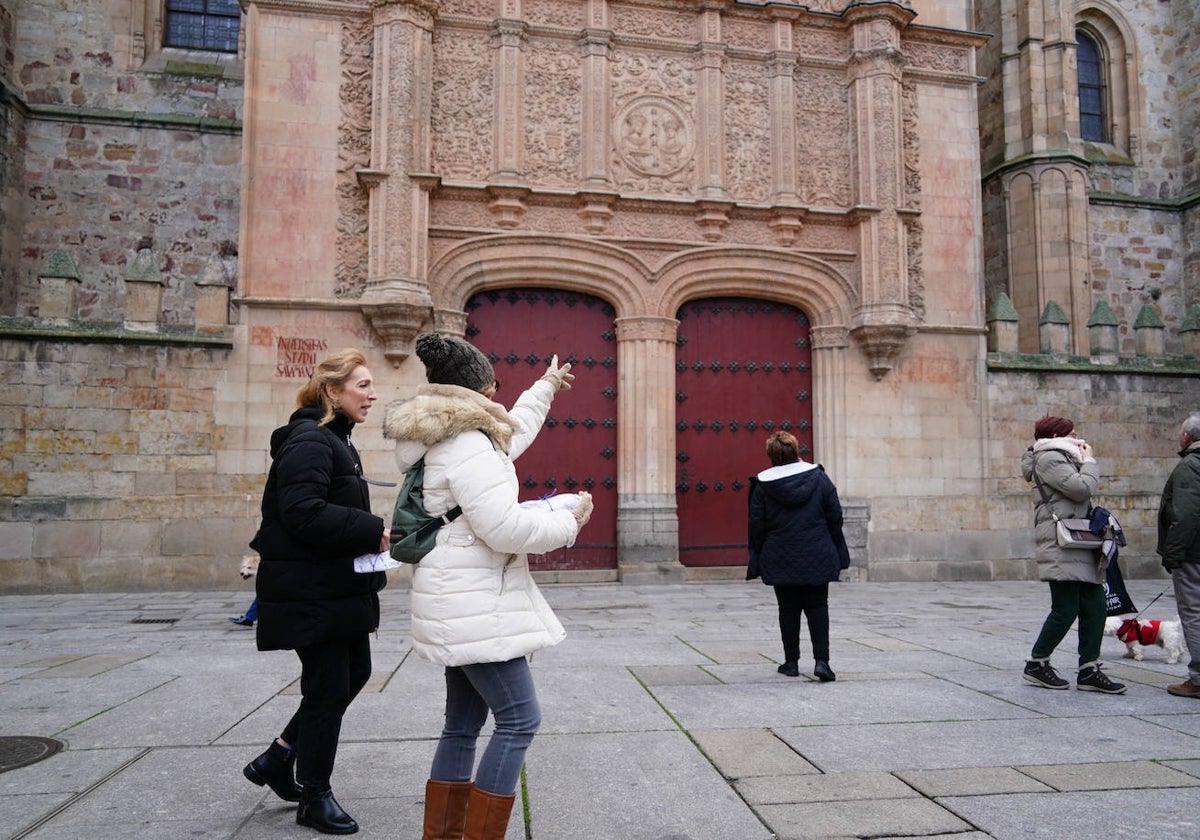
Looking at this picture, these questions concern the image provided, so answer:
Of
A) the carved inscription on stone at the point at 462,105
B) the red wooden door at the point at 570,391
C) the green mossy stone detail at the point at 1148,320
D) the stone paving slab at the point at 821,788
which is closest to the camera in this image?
the stone paving slab at the point at 821,788

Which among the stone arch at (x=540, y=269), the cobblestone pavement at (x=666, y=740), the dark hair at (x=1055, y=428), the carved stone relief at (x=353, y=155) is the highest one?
the carved stone relief at (x=353, y=155)

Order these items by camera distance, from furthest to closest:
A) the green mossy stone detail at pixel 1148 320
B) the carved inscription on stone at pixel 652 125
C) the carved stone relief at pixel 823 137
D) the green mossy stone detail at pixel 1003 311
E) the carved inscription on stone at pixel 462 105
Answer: the green mossy stone detail at pixel 1148 320 < the green mossy stone detail at pixel 1003 311 < the carved stone relief at pixel 823 137 < the carved inscription on stone at pixel 652 125 < the carved inscription on stone at pixel 462 105

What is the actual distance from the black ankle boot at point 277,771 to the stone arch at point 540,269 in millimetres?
8244

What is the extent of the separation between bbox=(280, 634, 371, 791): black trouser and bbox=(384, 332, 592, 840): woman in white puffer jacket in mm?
542

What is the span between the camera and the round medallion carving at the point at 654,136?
11.7 m

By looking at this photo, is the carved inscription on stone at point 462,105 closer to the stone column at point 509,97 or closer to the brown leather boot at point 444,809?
the stone column at point 509,97

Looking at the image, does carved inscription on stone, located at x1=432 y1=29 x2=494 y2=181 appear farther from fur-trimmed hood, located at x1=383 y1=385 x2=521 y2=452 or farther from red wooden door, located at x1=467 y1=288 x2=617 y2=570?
fur-trimmed hood, located at x1=383 y1=385 x2=521 y2=452

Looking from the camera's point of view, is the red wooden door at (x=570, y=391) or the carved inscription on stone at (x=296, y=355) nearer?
the carved inscription on stone at (x=296, y=355)

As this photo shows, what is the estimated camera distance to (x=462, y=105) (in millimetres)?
11266

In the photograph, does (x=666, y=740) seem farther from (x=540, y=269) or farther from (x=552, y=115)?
(x=552, y=115)

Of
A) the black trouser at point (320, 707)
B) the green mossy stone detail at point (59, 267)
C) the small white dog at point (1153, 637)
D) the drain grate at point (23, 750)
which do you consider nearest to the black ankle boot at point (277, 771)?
the black trouser at point (320, 707)

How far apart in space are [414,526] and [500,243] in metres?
9.05

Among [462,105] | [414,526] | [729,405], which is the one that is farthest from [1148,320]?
[414,526]

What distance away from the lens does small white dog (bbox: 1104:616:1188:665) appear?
6008mm
